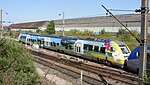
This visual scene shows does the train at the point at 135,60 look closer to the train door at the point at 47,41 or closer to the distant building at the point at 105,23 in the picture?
the train door at the point at 47,41

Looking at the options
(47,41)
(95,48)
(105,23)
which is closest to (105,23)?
(105,23)

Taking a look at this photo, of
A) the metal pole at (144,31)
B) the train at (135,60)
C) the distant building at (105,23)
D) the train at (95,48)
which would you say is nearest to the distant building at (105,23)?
the distant building at (105,23)

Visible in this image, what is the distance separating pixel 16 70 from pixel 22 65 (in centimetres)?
34

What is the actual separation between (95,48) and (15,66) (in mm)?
17144

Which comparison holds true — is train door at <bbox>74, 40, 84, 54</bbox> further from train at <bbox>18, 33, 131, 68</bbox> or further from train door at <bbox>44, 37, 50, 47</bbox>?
train door at <bbox>44, 37, 50, 47</bbox>

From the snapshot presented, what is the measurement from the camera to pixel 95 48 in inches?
1028

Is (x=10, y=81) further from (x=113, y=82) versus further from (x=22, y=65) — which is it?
(x=113, y=82)

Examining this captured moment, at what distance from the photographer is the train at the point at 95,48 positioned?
23.0 m

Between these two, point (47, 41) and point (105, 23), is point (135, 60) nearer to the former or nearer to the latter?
point (47, 41)

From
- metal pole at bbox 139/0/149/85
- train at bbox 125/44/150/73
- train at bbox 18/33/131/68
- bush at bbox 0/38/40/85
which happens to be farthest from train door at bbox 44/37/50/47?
metal pole at bbox 139/0/149/85

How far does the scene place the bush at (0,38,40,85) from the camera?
8602 millimetres

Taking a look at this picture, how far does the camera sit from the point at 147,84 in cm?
655

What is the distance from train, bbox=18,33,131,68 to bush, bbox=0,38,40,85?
13633 millimetres

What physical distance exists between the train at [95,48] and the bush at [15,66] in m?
13.6
